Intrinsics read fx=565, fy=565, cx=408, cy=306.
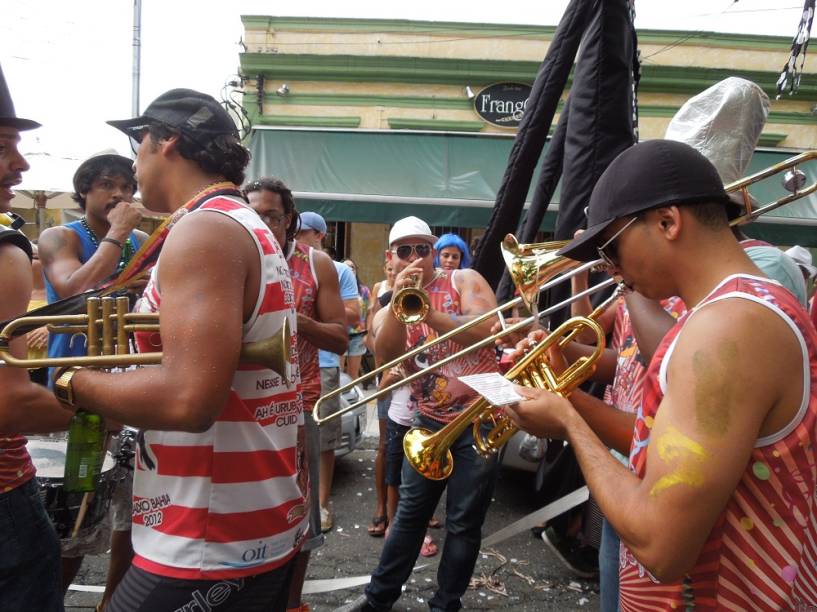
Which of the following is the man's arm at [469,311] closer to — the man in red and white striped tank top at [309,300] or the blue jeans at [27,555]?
the man in red and white striped tank top at [309,300]

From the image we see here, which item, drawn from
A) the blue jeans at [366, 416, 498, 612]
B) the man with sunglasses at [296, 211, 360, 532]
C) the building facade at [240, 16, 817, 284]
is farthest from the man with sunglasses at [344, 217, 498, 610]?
the building facade at [240, 16, 817, 284]

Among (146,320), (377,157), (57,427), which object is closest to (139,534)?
(57,427)

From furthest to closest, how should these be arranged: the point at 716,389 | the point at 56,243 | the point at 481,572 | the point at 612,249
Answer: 1. the point at 481,572
2. the point at 56,243
3. the point at 612,249
4. the point at 716,389

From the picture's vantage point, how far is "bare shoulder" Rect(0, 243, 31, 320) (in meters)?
1.59

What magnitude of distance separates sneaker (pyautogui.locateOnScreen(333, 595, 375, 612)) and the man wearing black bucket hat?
5.51 ft

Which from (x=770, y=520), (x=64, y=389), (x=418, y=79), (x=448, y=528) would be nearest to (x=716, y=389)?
(x=770, y=520)

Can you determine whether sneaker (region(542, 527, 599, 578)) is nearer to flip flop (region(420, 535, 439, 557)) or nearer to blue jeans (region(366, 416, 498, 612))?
flip flop (region(420, 535, 439, 557))

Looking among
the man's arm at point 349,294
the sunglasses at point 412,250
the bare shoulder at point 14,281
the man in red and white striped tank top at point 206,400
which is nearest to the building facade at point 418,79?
the man's arm at point 349,294

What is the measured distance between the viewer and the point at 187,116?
5.48 feet

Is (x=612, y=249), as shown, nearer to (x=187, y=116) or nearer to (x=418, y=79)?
(x=187, y=116)

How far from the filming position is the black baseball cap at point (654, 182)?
119 cm

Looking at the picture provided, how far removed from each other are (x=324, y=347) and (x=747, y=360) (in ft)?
8.19

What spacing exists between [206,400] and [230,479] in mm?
279

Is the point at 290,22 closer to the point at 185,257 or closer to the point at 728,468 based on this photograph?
the point at 185,257
